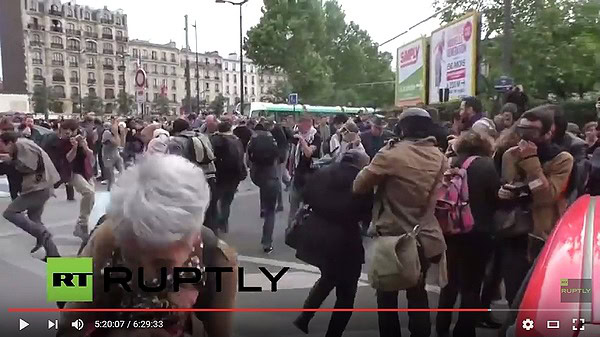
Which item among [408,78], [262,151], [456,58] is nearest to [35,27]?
[408,78]

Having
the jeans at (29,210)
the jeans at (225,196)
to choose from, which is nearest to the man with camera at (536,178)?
the jeans at (225,196)

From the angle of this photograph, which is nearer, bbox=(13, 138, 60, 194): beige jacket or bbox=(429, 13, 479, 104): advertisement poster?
bbox=(13, 138, 60, 194): beige jacket

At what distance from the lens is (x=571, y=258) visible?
205cm

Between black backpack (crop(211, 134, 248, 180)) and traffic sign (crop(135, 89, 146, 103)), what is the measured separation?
1.28 meters

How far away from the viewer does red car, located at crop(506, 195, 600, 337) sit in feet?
6.31

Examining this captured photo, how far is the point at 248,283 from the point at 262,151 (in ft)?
11.1

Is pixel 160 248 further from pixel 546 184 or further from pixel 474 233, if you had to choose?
pixel 546 184

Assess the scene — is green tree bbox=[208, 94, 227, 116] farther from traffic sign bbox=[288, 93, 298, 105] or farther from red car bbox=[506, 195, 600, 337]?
red car bbox=[506, 195, 600, 337]

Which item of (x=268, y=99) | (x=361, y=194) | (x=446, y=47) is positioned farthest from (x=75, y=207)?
(x=446, y=47)

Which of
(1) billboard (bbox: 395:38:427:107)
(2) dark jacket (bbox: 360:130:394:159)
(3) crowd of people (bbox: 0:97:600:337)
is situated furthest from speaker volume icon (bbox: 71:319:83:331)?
(1) billboard (bbox: 395:38:427:107)

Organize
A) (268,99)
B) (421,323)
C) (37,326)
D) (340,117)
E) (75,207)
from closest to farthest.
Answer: (37,326) < (421,323) < (268,99) < (75,207) < (340,117)

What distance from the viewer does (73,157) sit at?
5.40 meters

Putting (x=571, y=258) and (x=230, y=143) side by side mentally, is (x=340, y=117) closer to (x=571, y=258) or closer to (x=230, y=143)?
(x=230, y=143)

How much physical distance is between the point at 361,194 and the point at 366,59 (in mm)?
815
